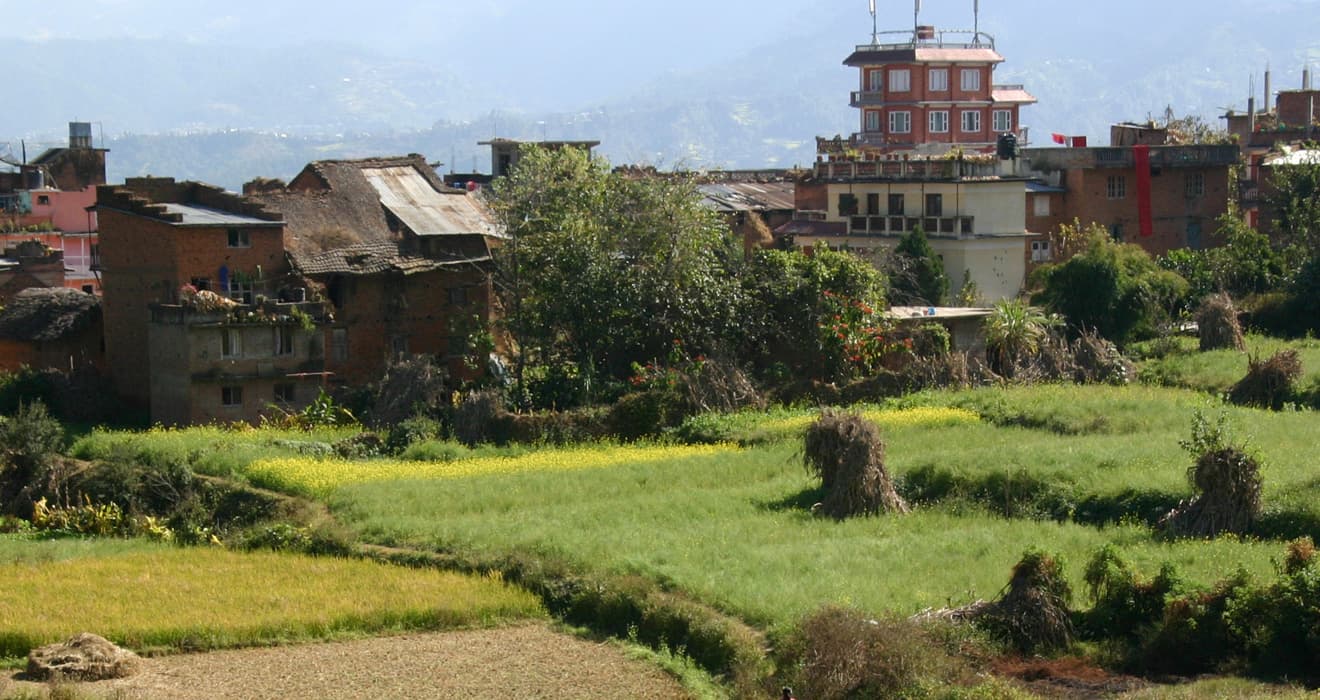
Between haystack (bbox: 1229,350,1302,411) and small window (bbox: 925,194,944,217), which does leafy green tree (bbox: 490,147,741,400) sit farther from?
small window (bbox: 925,194,944,217)

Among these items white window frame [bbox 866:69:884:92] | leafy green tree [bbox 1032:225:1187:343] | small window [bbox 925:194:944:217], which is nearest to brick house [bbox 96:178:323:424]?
leafy green tree [bbox 1032:225:1187:343]

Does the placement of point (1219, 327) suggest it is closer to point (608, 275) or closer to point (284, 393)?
point (608, 275)

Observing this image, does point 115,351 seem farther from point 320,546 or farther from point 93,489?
point 320,546

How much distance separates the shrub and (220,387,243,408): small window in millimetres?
30176

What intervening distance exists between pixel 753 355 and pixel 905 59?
156 feet

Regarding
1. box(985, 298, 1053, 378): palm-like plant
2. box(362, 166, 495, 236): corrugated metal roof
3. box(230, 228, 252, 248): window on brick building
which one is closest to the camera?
box(985, 298, 1053, 378): palm-like plant

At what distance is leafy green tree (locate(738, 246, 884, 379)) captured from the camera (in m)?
52.9

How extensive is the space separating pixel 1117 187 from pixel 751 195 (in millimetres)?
15801

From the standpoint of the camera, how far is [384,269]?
5572 centimetres

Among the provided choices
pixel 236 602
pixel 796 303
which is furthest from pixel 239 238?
pixel 236 602

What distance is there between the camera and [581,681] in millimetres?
27938

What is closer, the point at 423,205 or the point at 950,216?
the point at 423,205

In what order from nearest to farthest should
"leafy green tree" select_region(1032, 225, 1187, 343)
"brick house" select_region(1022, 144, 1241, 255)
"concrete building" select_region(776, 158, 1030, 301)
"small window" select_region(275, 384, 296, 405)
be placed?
1. "small window" select_region(275, 384, 296, 405)
2. "leafy green tree" select_region(1032, 225, 1187, 343)
3. "concrete building" select_region(776, 158, 1030, 301)
4. "brick house" select_region(1022, 144, 1241, 255)

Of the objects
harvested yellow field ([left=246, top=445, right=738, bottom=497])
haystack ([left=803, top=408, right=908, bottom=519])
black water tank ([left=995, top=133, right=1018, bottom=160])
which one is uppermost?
black water tank ([left=995, top=133, right=1018, bottom=160])
